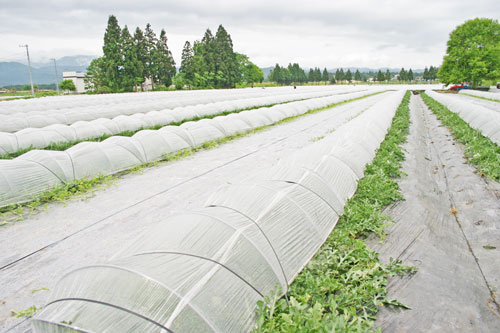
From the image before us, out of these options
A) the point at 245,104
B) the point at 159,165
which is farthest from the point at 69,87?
the point at 159,165

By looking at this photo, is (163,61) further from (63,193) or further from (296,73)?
(296,73)

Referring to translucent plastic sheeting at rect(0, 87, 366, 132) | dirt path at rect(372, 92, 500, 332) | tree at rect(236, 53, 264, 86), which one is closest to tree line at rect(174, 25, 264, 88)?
tree at rect(236, 53, 264, 86)

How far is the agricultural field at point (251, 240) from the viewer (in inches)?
110

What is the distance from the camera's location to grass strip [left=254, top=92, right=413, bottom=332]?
A: 2943 mm

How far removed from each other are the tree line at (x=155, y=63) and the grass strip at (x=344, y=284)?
56845mm

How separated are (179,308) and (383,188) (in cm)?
534

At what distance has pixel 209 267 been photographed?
3090 millimetres

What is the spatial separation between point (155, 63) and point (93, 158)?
5836 centimetres

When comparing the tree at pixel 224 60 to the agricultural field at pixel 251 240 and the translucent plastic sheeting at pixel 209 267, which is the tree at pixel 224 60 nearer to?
the agricultural field at pixel 251 240

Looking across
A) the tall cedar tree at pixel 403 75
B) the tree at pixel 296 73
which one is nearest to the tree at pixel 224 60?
the tree at pixel 296 73

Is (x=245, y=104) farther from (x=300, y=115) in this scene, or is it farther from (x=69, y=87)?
(x=69, y=87)

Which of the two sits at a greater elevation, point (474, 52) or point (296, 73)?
point (296, 73)

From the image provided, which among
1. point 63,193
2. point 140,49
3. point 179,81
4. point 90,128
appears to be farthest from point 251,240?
point 179,81

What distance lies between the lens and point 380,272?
396cm
